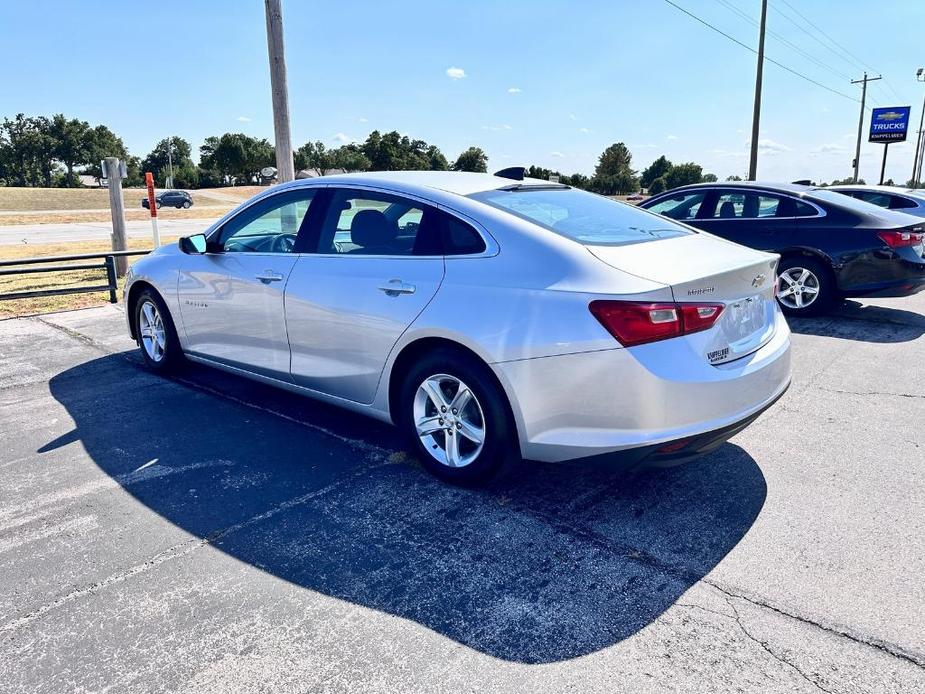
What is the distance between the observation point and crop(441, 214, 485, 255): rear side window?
3.41m

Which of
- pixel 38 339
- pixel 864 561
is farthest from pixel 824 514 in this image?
pixel 38 339

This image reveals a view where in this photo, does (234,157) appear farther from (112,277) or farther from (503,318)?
(503,318)

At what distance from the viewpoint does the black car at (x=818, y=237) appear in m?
7.30

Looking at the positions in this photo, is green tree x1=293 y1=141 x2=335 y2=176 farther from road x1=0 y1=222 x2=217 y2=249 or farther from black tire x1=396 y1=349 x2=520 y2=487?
black tire x1=396 y1=349 x2=520 y2=487

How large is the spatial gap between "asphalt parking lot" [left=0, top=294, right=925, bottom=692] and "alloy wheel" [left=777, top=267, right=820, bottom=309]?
3434 millimetres

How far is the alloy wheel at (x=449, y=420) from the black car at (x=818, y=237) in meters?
5.89

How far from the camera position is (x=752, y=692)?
2139mm

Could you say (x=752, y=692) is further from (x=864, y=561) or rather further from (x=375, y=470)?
(x=375, y=470)

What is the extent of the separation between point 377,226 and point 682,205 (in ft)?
19.7

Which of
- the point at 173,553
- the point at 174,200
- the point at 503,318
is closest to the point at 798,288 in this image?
the point at 503,318

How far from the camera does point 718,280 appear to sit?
3.11 meters

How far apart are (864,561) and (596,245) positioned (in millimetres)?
1791

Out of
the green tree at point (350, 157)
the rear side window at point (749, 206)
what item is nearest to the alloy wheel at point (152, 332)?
the rear side window at point (749, 206)

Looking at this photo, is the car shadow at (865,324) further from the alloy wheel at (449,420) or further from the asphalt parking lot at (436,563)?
the alloy wheel at (449,420)
